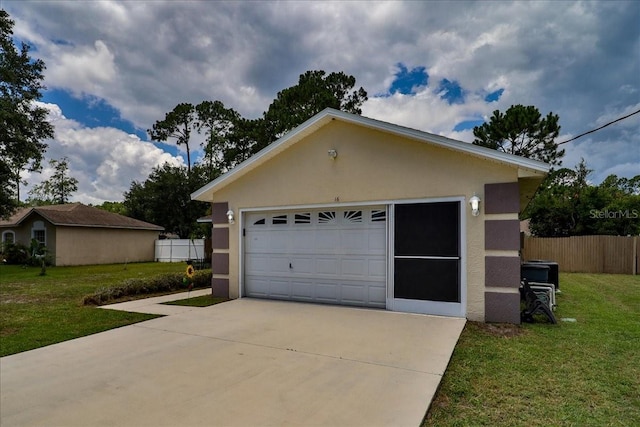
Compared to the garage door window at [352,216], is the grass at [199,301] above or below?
below

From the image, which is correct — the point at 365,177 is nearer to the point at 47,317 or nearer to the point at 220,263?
the point at 220,263

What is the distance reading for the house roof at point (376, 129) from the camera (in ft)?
22.4

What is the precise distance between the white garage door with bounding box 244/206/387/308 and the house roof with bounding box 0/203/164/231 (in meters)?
17.3

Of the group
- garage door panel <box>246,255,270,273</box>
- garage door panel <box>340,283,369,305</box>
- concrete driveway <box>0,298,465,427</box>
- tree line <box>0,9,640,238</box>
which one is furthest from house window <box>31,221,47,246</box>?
garage door panel <box>340,283,369,305</box>

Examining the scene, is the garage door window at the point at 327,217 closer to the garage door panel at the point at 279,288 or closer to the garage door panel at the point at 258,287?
the garage door panel at the point at 279,288

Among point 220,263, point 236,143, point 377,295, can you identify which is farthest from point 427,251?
point 236,143

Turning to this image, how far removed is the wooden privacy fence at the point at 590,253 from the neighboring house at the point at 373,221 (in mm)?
10528

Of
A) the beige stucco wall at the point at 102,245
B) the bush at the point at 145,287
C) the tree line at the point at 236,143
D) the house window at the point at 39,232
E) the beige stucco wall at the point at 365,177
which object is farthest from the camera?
the house window at the point at 39,232

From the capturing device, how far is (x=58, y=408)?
3.61 meters

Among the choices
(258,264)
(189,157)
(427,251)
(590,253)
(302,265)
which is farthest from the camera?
(189,157)

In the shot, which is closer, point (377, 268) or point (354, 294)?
point (377, 268)

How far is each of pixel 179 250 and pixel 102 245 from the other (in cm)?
475

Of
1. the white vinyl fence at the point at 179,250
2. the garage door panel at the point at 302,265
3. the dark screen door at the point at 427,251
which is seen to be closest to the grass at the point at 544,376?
the dark screen door at the point at 427,251

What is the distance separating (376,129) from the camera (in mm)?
8180
